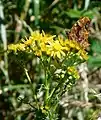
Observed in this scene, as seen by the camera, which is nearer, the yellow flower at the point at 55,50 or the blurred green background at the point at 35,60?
the yellow flower at the point at 55,50

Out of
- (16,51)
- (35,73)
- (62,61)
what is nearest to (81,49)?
(62,61)

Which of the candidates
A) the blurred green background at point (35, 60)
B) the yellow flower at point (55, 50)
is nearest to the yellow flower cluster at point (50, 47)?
the yellow flower at point (55, 50)

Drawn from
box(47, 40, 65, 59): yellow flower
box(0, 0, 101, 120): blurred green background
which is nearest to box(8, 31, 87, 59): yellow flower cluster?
box(47, 40, 65, 59): yellow flower

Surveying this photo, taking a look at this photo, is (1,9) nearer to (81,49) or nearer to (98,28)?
(98,28)

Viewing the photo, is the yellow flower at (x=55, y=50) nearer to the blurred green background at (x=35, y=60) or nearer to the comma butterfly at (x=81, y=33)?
the comma butterfly at (x=81, y=33)

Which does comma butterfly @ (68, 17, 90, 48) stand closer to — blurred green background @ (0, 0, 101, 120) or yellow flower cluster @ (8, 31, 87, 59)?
yellow flower cluster @ (8, 31, 87, 59)

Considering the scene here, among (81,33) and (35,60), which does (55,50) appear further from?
(35,60)
